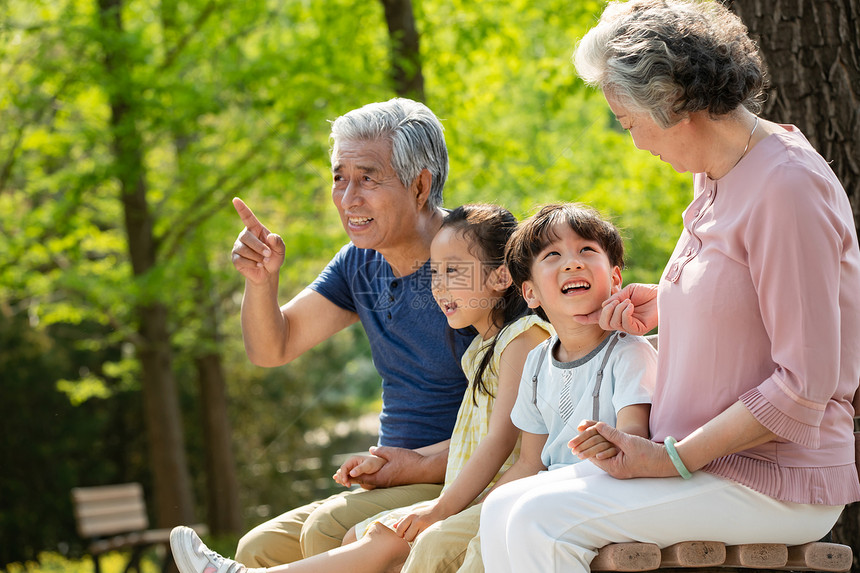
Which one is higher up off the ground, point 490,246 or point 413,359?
point 490,246

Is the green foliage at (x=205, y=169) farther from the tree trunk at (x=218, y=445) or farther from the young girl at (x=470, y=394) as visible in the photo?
the young girl at (x=470, y=394)

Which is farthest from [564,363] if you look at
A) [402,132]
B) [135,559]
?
[135,559]

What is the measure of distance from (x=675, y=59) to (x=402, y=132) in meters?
1.06

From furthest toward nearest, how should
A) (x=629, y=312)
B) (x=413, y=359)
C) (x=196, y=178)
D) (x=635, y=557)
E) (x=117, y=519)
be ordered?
(x=196, y=178) → (x=117, y=519) → (x=413, y=359) → (x=629, y=312) → (x=635, y=557)

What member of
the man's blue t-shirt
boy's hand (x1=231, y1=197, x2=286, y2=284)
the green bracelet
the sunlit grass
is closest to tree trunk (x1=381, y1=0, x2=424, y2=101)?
the man's blue t-shirt

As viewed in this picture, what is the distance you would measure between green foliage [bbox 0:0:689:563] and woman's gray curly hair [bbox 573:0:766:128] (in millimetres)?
3351

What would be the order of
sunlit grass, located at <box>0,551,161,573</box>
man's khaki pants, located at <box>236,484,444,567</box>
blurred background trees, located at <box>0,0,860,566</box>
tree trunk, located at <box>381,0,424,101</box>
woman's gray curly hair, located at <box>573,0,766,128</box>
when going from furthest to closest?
sunlit grass, located at <box>0,551,161,573</box>
blurred background trees, located at <box>0,0,860,566</box>
tree trunk, located at <box>381,0,424,101</box>
man's khaki pants, located at <box>236,484,444,567</box>
woman's gray curly hair, located at <box>573,0,766,128</box>

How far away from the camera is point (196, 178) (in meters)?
8.33

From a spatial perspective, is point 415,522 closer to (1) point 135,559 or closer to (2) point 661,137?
(2) point 661,137

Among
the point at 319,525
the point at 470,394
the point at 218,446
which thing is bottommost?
the point at 218,446

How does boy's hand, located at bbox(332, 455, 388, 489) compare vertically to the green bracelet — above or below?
below

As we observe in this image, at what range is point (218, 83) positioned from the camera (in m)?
7.56

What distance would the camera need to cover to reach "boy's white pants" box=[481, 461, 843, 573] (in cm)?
160

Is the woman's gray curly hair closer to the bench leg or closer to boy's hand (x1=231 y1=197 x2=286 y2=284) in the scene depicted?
boy's hand (x1=231 y1=197 x2=286 y2=284)
